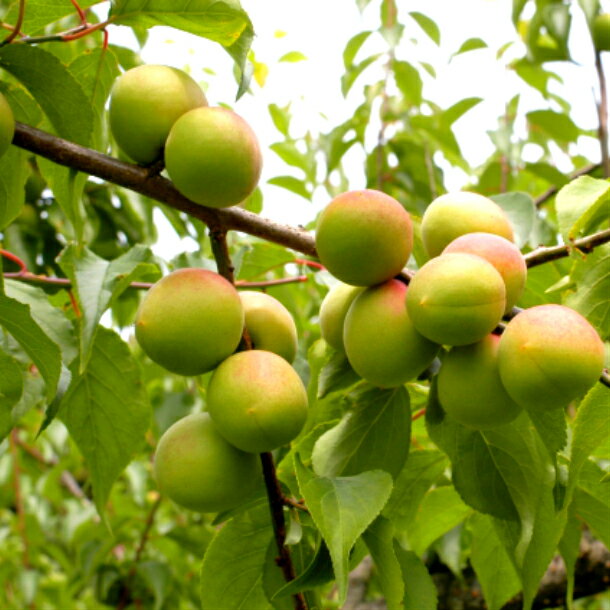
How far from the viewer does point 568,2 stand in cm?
277

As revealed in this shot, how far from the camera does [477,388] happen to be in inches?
38.1

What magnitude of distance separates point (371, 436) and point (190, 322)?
0.36m

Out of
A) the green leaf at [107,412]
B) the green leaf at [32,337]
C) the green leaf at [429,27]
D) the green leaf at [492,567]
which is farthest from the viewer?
the green leaf at [429,27]

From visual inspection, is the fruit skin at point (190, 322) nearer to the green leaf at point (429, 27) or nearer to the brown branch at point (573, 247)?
the brown branch at point (573, 247)

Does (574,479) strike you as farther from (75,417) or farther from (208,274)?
(75,417)

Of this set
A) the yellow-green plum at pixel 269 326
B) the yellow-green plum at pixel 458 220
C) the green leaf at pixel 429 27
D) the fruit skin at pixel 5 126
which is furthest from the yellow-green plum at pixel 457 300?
the green leaf at pixel 429 27

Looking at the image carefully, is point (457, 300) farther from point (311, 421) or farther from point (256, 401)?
point (311, 421)

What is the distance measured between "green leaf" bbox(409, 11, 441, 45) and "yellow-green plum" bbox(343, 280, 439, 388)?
2.37 meters

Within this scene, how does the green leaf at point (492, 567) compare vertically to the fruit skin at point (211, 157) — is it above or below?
below

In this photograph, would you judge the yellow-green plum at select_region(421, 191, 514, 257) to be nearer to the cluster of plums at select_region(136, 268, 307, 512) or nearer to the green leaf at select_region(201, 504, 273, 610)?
the cluster of plums at select_region(136, 268, 307, 512)

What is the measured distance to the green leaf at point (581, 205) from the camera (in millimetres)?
1093

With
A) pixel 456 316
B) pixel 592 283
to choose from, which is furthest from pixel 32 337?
pixel 592 283

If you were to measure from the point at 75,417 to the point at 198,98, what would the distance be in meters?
0.58

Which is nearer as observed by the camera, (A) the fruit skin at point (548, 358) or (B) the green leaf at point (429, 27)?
(A) the fruit skin at point (548, 358)
